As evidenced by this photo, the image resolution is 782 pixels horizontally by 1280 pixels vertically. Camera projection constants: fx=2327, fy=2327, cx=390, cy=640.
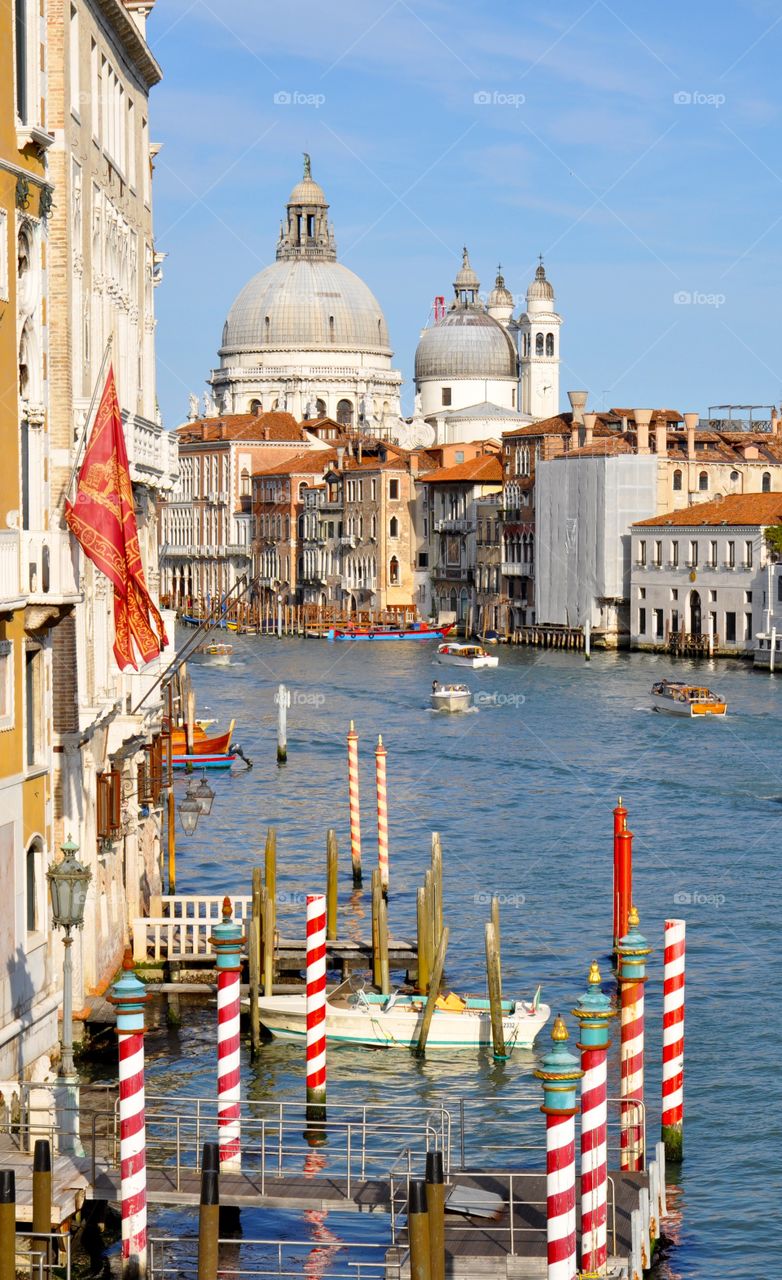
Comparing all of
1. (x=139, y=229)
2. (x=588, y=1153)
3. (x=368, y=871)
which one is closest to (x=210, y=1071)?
(x=588, y=1153)

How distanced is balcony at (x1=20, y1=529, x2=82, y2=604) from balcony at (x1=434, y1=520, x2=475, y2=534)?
71.4 meters

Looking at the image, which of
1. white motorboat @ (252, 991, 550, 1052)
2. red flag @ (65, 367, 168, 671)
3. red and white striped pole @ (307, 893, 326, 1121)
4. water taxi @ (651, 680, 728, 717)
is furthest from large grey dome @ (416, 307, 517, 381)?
red and white striped pole @ (307, 893, 326, 1121)

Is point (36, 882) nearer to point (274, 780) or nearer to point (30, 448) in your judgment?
point (30, 448)

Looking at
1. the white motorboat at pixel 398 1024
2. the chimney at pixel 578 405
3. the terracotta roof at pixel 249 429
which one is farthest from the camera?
the terracotta roof at pixel 249 429

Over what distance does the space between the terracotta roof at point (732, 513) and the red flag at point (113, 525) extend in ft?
161

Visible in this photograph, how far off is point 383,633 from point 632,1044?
2629 inches

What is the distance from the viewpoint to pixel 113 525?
12969mm

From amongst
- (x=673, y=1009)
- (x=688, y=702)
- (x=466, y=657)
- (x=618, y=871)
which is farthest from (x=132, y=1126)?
(x=466, y=657)

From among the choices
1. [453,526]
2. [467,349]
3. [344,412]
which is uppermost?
[467,349]

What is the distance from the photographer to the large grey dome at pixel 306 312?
11438 centimetres

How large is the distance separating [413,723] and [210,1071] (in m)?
28.4

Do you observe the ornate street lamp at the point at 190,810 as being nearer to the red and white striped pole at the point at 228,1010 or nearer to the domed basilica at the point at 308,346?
the red and white striped pole at the point at 228,1010

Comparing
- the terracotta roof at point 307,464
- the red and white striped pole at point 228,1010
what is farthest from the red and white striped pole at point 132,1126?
the terracotta roof at point 307,464

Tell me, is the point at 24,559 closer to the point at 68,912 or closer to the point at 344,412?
the point at 68,912
